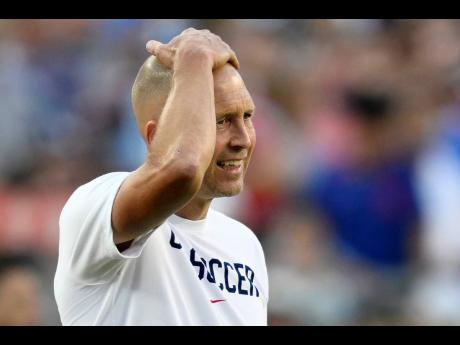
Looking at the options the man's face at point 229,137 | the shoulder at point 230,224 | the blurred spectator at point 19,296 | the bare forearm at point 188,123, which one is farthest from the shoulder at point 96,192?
the blurred spectator at point 19,296

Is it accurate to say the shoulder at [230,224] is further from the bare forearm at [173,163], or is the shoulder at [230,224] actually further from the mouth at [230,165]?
the bare forearm at [173,163]

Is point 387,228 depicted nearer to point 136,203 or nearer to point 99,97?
point 99,97

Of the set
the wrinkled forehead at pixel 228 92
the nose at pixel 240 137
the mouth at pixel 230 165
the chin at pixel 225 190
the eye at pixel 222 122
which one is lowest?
the chin at pixel 225 190

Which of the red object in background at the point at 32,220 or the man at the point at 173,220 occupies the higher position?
the red object in background at the point at 32,220

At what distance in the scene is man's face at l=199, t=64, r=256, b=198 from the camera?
3211 millimetres

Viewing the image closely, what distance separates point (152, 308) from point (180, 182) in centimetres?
57

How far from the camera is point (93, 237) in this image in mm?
2762

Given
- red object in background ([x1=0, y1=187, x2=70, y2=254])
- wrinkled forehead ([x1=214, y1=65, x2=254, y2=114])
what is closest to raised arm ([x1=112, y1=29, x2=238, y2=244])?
wrinkled forehead ([x1=214, y1=65, x2=254, y2=114])

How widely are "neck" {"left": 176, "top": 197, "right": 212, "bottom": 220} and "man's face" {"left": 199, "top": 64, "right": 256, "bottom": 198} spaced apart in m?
0.04

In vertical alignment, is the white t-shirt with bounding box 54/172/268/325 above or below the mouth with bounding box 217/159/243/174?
below

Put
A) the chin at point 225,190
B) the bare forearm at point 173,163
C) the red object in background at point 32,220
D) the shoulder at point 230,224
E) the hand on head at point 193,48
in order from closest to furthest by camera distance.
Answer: the bare forearm at point 173,163 < the hand on head at point 193,48 < the chin at point 225,190 < the shoulder at point 230,224 < the red object in background at point 32,220

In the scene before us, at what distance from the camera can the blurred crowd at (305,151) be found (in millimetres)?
6480

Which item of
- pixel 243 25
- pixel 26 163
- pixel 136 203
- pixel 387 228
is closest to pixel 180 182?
pixel 136 203

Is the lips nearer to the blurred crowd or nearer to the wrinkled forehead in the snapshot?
the wrinkled forehead
